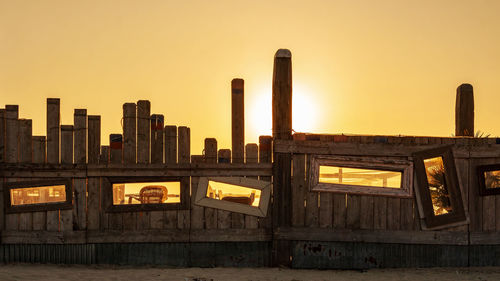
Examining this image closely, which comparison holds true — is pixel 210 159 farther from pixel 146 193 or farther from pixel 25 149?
pixel 25 149

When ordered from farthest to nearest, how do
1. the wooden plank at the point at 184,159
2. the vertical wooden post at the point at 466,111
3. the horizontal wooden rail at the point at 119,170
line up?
the vertical wooden post at the point at 466,111 < the wooden plank at the point at 184,159 < the horizontal wooden rail at the point at 119,170

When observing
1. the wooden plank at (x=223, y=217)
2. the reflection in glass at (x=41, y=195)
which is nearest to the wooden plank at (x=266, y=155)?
the wooden plank at (x=223, y=217)

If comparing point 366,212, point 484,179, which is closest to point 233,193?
point 366,212

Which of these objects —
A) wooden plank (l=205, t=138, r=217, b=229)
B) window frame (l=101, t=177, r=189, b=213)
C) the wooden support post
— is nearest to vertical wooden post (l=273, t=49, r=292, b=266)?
wooden plank (l=205, t=138, r=217, b=229)

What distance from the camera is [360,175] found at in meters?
13.4

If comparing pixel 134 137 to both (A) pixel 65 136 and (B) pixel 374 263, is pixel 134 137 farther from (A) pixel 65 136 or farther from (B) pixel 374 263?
(B) pixel 374 263

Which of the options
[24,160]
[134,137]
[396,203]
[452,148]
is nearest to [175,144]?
[134,137]

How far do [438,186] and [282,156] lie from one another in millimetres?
3585

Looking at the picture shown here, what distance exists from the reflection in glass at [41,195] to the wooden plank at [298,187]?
196 inches

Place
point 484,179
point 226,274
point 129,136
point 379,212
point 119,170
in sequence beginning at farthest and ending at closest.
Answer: point 484,179 → point 379,212 → point 129,136 → point 119,170 → point 226,274

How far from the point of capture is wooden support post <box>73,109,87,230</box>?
517 inches

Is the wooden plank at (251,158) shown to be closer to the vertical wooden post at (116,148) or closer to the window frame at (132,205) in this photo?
the window frame at (132,205)

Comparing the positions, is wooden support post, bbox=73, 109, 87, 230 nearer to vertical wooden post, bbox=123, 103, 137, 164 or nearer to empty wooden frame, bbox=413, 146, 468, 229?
vertical wooden post, bbox=123, 103, 137, 164

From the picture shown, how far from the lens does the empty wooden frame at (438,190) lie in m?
13.4
